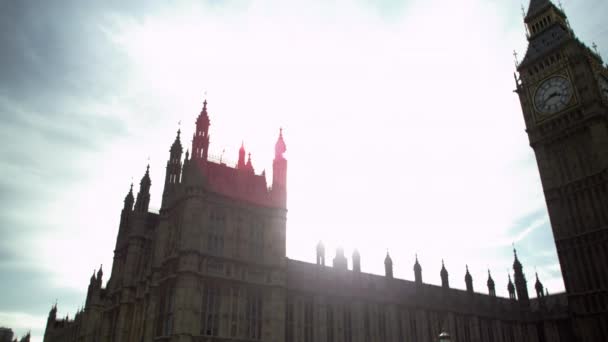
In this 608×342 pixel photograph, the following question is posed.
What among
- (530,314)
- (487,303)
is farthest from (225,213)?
(530,314)

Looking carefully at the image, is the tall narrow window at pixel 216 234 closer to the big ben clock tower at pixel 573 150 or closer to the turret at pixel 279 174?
the turret at pixel 279 174

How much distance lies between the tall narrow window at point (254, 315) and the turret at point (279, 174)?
30.0 feet

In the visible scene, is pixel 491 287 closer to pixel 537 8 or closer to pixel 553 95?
pixel 553 95

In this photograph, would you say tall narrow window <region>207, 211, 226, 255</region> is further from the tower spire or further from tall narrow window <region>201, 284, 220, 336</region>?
the tower spire

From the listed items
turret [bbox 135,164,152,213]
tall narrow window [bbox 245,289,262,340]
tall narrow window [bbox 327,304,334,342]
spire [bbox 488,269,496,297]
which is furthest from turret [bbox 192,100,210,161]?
spire [bbox 488,269,496,297]

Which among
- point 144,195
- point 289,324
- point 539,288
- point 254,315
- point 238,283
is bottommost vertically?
point 289,324

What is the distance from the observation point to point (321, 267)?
52.2 metres

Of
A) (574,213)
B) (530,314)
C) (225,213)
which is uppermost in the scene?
(574,213)

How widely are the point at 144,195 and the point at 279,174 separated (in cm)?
1924

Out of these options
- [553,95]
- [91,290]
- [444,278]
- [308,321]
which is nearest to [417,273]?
Answer: [444,278]

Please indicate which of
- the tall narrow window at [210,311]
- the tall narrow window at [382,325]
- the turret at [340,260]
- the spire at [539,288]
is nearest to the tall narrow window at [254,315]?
the tall narrow window at [210,311]

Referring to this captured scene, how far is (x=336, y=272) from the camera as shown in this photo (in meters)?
53.1

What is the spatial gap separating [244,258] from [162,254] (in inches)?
331

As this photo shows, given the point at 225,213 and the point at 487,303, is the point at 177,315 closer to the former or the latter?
the point at 225,213
